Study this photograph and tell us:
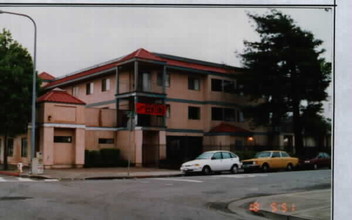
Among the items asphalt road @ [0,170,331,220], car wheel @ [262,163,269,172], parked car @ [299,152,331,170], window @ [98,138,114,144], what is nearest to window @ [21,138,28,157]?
asphalt road @ [0,170,331,220]

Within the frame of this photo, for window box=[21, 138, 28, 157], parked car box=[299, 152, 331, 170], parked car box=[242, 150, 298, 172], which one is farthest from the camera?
parked car box=[242, 150, 298, 172]

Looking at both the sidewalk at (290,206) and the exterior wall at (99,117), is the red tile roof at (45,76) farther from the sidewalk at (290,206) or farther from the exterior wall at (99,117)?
the sidewalk at (290,206)

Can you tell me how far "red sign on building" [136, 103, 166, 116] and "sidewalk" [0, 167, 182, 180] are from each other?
1.38 m

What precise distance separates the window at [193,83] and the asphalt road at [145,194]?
7.33 feet

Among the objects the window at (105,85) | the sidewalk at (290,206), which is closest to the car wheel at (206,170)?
the sidewalk at (290,206)

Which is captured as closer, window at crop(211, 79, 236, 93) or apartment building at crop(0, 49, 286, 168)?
apartment building at crop(0, 49, 286, 168)

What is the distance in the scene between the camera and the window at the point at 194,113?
1193cm

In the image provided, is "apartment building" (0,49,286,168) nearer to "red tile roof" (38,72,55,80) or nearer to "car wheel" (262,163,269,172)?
"red tile roof" (38,72,55,80)

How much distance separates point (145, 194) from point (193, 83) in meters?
3.04

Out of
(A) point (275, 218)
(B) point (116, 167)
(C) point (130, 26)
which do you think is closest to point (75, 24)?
(C) point (130, 26)

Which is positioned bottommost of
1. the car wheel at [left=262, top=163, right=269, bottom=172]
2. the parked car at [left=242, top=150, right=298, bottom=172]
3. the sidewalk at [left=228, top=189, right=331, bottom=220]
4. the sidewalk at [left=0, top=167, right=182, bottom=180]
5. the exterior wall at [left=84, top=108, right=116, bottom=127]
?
the sidewalk at [left=228, top=189, right=331, bottom=220]

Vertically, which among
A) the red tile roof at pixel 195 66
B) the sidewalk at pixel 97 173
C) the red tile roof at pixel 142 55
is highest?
the red tile roof at pixel 142 55

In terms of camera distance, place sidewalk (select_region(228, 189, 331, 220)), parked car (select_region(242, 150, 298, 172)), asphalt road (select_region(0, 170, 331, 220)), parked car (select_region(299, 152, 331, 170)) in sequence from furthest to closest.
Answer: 1. parked car (select_region(242, 150, 298, 172))
2. parked car (select_region(299, 152, 331, 170))
3. asphalt road (select_region(0, 170, 331, 220))
4. sidewalk (select_region(228, 189, 331, 220))

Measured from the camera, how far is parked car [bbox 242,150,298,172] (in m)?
11.9
